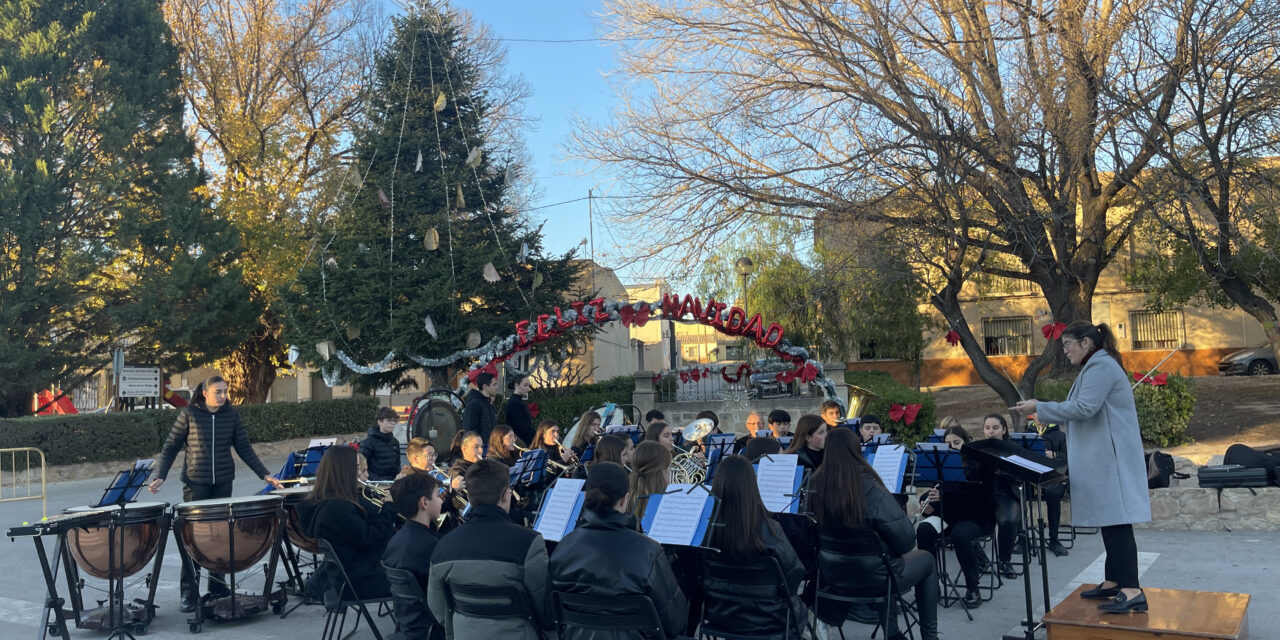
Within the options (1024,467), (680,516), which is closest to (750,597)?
(680,516)

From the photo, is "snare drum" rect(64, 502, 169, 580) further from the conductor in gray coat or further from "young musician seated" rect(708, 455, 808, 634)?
the conductor in gray coat

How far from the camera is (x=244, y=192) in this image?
25906 millimetres

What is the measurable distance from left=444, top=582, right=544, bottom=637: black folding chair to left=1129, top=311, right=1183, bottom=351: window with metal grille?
122 feet

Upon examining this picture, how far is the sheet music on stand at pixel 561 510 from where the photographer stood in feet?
17.1

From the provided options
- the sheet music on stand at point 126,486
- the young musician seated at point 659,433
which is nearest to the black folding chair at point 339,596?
the sheet music on stand at point 126,486

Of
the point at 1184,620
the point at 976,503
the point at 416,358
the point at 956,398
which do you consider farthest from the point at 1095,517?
the point at 956,398

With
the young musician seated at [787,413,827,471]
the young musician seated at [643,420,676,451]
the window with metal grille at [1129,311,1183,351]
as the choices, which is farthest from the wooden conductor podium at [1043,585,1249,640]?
the window with metal grille at [1129,311,1183,351]

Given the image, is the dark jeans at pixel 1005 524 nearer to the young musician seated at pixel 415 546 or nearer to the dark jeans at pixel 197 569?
the young musician seated at pixel 415 546

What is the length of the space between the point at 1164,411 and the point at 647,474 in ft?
38.2

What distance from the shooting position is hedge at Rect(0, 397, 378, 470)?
17.8 m

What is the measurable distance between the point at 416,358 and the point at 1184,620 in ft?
58.6

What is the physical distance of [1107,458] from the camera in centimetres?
534

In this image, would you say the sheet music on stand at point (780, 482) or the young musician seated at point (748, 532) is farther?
the sheet music on stand at point (780, 482)

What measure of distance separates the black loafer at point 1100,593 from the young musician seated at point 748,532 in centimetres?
192
